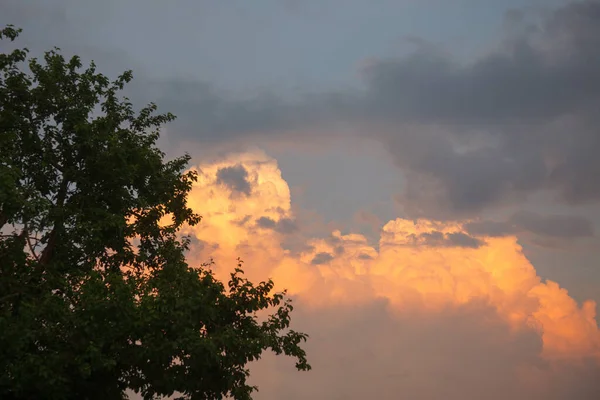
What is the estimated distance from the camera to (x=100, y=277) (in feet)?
73.6

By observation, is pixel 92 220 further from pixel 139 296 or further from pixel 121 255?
pixel 139 296

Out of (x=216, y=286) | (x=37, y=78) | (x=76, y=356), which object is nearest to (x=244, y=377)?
(x=216, y=286)

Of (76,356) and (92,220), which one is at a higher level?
(92,220)

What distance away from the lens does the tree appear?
2028cm

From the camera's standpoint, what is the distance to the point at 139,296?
21453 millimetres

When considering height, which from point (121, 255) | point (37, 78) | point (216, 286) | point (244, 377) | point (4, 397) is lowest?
point (4, 397)

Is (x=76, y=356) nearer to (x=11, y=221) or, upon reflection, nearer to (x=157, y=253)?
(x=11, y=221)

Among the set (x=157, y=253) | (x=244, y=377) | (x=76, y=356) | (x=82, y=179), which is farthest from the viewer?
(x=157, y=253)

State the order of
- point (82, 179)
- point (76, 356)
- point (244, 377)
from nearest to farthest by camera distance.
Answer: point (76, 356) < point (244, 377) < point (82, 179)

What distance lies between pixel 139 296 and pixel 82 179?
19.2 ft

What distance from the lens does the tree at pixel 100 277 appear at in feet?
66.5

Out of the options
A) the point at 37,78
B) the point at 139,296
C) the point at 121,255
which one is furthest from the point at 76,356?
the point at 37,78

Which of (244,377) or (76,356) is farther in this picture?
(244,377)

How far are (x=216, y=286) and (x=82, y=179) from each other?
6.56 m
